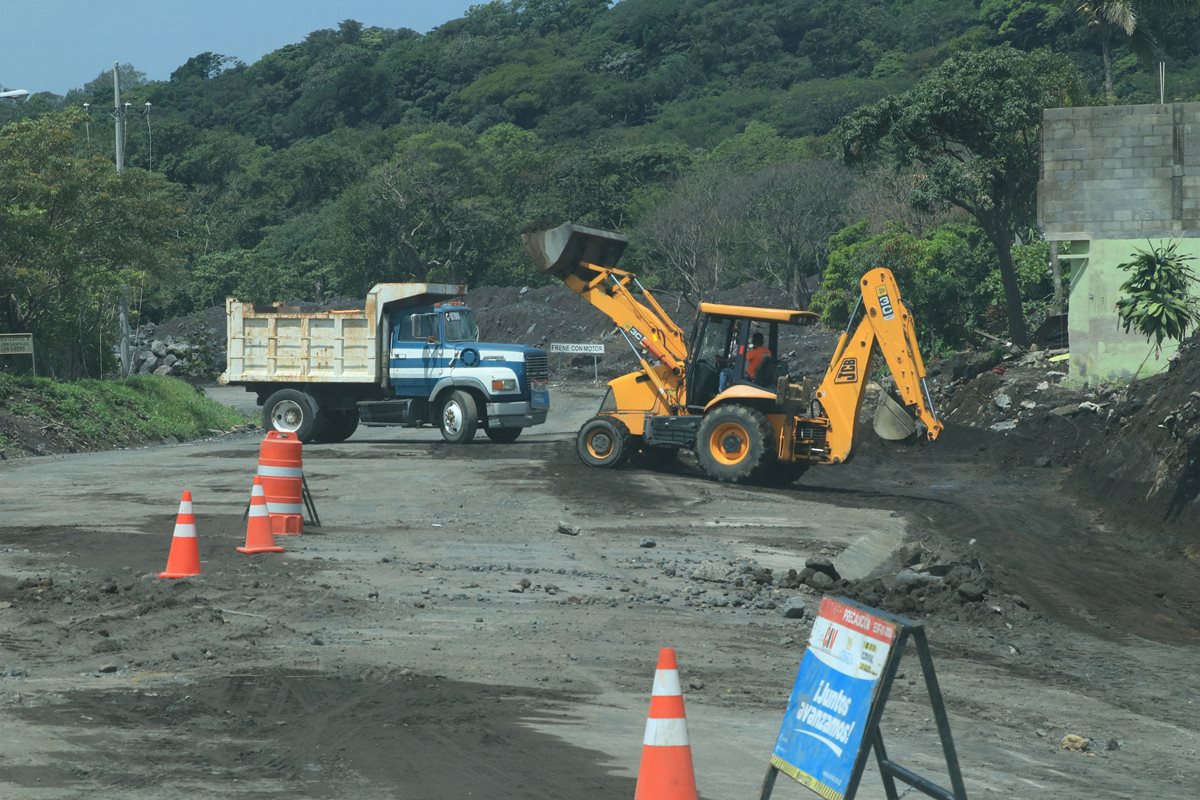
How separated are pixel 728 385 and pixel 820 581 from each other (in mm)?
9733

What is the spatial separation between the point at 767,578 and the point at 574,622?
2.92 meters

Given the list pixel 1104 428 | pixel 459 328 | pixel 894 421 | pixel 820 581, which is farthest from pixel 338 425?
pixel 820 581

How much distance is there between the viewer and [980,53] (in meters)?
38.6

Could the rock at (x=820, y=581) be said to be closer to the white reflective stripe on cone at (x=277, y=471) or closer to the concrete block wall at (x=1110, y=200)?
the white reflective stripe on cone at (x=277, y=471)

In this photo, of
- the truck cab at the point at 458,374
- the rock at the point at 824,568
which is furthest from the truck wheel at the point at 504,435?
the rock at the point at 824,568

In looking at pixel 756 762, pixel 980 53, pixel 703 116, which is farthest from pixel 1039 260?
pixel 703 116

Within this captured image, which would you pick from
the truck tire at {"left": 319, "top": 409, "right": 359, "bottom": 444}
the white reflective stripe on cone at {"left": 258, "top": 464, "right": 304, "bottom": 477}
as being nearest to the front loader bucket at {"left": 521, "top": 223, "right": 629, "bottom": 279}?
the truck tire at {"left": 319, "top": 409, "right": 359, "bottom": 444}

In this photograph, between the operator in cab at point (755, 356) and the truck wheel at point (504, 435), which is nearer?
the operator in cab at point (755, 356)

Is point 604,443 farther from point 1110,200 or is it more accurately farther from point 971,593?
point 1110,200

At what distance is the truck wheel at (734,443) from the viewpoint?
74.5 feet

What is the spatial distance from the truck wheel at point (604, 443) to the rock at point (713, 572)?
30.2 feet

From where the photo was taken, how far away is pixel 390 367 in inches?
1182

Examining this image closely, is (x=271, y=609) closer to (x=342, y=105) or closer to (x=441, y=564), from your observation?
(x=441, y=564)

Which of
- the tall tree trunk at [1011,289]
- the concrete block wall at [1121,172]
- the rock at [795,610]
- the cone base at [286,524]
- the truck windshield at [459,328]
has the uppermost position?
the concrete block wall at [1121,172]
